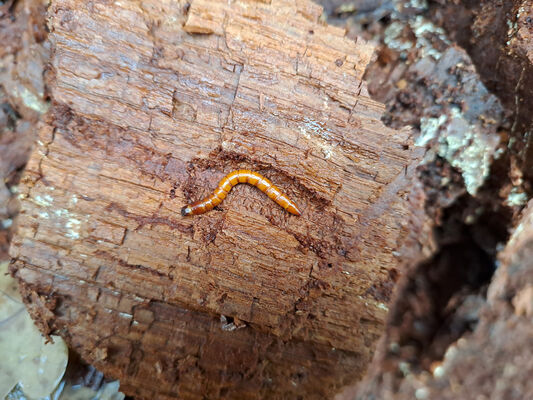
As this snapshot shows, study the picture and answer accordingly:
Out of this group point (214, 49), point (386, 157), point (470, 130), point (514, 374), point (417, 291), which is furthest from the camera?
point (417, 291)

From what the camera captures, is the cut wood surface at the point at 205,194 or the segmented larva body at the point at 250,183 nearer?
the cut wood surface at the point at 205,194

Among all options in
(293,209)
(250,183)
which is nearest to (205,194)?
(250,183)

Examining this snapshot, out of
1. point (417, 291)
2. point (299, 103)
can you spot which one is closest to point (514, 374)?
point (417, 291)

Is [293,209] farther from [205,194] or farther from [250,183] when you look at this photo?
[205,194]

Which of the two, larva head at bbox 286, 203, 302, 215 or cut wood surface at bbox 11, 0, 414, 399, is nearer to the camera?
cut wood surface at bbox 11, 0, 414, 399

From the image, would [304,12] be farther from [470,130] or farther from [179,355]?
[179,355]
